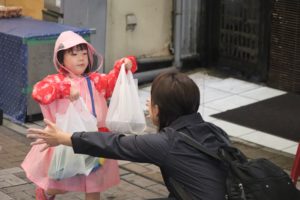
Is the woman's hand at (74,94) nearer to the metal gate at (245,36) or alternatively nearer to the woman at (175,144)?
the woman at (175,144)

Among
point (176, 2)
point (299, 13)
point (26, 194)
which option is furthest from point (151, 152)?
point (176, 2)

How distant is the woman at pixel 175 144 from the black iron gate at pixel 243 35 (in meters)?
5.24

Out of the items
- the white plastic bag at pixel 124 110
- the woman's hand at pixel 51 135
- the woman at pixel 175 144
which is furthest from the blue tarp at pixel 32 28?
the woman at pixel 175 144

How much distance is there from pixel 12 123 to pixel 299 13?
11.6ft

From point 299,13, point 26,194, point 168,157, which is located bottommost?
point 26,194

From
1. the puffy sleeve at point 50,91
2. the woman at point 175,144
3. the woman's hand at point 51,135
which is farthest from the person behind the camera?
the puffy sleeve at point 50,91

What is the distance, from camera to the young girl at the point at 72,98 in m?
4.47

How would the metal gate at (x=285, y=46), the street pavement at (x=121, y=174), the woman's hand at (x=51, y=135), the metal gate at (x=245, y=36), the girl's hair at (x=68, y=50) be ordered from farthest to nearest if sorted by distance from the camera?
the metal gate at (x=245, y=36)
the metal gate at (x=285, y=46)
the street pavement at (x=121, y=174)
the girl's hair at (x=68, y=50)
the woman's hand at (x=51, y=135)

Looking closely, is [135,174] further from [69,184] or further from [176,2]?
[176,2]

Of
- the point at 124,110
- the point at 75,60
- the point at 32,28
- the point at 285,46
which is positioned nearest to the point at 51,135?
the point at 124,110

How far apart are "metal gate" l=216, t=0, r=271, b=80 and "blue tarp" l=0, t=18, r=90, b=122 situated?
2.39 meters

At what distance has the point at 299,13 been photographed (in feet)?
26.5

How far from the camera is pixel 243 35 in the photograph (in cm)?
890

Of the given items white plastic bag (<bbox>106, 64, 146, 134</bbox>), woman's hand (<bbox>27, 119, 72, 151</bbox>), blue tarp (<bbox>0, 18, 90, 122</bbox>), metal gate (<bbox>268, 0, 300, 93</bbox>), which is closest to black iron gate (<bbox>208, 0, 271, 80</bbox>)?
metal gate (<bbox>268, 0, 300, 93</bbox>)
